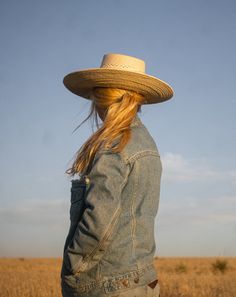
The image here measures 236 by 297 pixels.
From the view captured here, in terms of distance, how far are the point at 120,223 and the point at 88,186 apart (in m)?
0.27

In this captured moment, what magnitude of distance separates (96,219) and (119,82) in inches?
40.2

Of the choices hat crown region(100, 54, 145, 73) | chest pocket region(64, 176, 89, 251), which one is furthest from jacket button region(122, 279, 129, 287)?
hat crown region(100, 54, 145, 73)

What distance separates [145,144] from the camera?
3.33 metres

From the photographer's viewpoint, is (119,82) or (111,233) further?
(119,82)

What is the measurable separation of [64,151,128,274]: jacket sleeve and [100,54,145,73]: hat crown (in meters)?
0.96

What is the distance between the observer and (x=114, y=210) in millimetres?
3010

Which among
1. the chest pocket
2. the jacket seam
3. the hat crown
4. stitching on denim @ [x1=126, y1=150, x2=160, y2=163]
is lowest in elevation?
the jacket seam

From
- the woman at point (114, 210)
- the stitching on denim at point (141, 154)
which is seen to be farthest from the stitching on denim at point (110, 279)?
the stitching on denim at point (141, 154)

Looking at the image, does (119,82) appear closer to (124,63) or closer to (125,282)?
(124,63)

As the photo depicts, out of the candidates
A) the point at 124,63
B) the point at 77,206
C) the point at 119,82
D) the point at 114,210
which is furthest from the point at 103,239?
the point at 124,63

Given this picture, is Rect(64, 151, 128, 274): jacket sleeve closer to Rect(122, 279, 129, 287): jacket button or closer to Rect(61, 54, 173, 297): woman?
Rect(61, 54, 173, 297): woman

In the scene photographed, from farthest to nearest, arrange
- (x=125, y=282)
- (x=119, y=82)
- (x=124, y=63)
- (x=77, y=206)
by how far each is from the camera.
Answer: (x=124, y=63)
(x=119, y=82)
(x=77, y=206)
(x=125, y=282)

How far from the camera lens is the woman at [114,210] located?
9.83 feet

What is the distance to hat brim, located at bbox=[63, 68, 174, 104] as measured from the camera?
362cm
